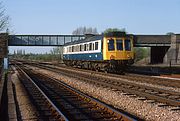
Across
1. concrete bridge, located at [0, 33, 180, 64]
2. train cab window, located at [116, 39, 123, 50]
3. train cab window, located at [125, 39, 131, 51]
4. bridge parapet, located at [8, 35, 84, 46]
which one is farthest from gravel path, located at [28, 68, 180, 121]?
bridge parapet, located at [8, 35, 84, 46]

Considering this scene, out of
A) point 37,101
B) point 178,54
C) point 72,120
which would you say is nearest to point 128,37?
point 37,101

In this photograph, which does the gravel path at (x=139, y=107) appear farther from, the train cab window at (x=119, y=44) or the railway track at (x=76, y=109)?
the train cab window at (x=119, y=44)

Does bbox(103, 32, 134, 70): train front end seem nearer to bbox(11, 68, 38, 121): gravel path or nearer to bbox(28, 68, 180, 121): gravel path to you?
bbox(28, 68, 180, 121): gravel path

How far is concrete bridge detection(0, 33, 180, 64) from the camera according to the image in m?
56.0

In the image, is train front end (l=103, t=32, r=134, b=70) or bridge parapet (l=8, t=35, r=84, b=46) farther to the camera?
bridge parapet (l=8, t=35, r=84, b=46)

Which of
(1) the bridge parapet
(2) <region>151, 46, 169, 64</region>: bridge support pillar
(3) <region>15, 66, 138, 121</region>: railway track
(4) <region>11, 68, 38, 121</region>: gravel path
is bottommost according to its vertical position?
(4) <region>11, 68, 38, 121</region>: gravel path

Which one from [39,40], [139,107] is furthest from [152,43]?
[139,107]

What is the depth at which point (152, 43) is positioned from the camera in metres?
58.1

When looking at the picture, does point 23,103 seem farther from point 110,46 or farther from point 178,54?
point 178,54

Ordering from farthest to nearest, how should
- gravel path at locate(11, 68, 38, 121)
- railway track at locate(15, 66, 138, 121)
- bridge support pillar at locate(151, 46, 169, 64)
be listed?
1. bridge support pillar at locate(151, 46, 169, 64)
2. gravel path at locate(11, 68, 38, 121)
3. railway track at locate(15, 66, 138, 121)

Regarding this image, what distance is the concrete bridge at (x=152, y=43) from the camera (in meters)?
56.0

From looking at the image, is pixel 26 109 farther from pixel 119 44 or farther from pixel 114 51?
pixel 119 44

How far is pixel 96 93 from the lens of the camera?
1576 centimetres

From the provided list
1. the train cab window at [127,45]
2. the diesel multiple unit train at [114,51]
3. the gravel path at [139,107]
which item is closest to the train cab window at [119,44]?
the diesel multiple unit train at [114,51]
